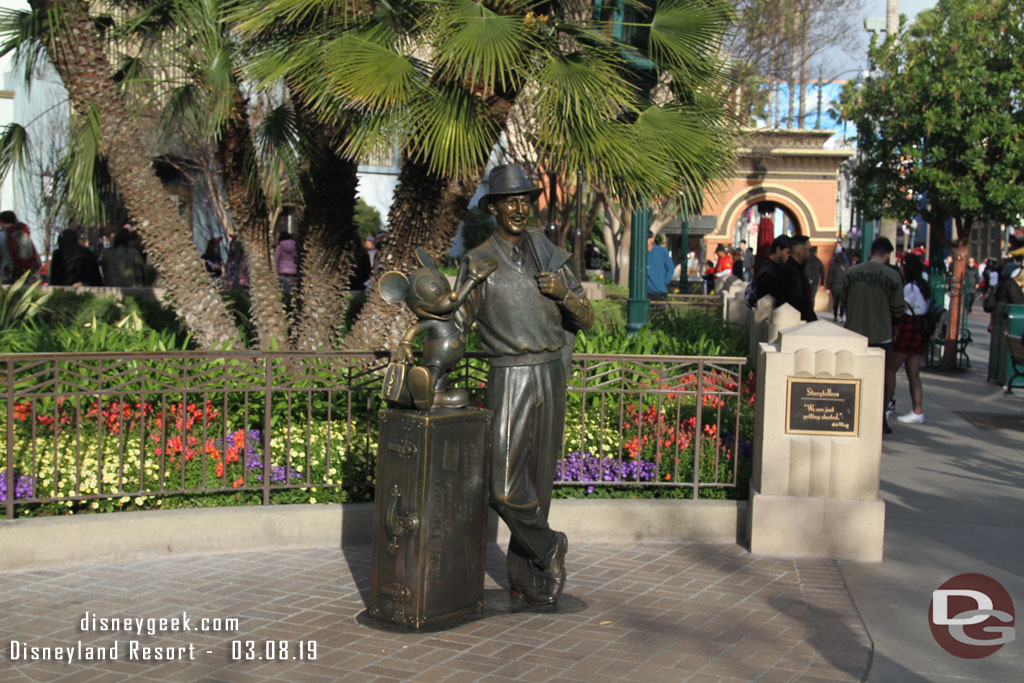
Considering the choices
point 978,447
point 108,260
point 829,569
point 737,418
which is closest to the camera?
point 829,569

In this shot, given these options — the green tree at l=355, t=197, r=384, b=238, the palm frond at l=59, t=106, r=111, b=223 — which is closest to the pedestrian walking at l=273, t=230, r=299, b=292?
the palm frond at l=59, t=106, r=111, b=223

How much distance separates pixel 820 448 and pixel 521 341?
237cm

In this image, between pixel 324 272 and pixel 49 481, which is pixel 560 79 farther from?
pixel 49 481

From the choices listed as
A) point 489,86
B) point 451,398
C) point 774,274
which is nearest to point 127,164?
point 489,86

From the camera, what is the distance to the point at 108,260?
47.6 feet

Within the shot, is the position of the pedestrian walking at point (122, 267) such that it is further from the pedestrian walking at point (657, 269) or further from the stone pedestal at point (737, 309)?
the stone pedestal at point (737, 309)

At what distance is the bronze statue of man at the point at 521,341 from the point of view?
5.04 metres

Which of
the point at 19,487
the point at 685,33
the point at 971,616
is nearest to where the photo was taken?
the point at 971,616

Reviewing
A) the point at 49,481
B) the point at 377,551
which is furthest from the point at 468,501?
the point at 49,481

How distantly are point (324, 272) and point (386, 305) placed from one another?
0.81m

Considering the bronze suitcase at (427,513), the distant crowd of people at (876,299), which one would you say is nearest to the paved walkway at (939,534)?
the distant crowd of people at (876,299)

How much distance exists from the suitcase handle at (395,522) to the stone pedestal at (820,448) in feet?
8.13

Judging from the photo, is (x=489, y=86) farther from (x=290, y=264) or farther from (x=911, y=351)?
(x=290, y=264)

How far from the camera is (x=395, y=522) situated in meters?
4.88
